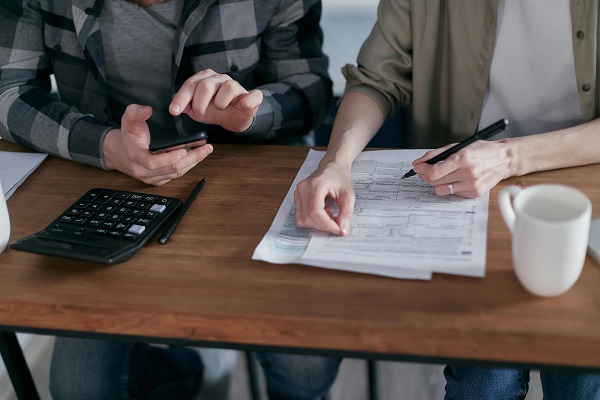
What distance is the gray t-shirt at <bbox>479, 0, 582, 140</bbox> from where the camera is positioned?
1067mm

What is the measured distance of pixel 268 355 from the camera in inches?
48.7

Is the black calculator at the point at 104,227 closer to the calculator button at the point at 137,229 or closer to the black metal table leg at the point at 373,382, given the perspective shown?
the calculator button at the point at 137,229

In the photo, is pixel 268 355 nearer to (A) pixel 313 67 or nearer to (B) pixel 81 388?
(B) pixel 81 388

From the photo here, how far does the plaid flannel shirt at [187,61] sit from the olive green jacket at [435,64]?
0.44 ft

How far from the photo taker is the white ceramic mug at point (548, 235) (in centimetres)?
68

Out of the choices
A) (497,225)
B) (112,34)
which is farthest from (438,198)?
(112,34)

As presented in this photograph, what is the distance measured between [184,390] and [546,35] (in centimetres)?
100

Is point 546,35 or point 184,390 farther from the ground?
point 546,35

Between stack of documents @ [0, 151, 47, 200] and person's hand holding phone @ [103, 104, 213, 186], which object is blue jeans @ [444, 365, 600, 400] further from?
stack of documents @ [0, 151, 47, 200]

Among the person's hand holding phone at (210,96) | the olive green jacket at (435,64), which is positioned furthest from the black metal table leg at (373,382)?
the person's hand holding phone at (210,96)

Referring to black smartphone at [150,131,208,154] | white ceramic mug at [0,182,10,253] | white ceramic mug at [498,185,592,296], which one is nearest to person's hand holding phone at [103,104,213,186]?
black smartphone at [150,131,208,154]

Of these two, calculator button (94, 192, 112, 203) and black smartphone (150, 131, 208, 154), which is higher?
black smartphone (150, 131, 208, 154)

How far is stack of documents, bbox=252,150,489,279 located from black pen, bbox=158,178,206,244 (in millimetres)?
130

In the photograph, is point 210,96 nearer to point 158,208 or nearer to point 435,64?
point 158,208
